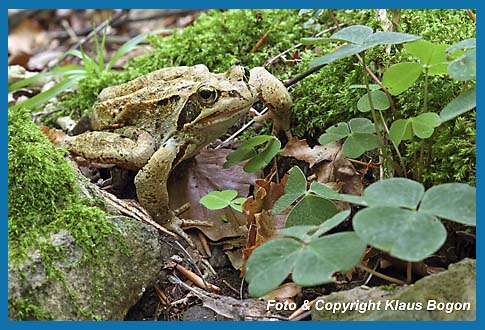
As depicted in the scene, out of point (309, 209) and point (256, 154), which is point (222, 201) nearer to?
point (256, 154)

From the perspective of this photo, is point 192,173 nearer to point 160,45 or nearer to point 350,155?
point 350,155

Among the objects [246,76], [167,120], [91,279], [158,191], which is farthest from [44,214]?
[246,76]

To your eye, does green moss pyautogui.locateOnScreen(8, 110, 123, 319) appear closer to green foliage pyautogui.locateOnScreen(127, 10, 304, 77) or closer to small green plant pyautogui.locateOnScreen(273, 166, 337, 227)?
small green plant pyautogui.locateOnScreen(273, 166, 337, 227)

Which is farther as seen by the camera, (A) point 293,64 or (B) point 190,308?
(A) point 293,64

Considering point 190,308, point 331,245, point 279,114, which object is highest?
point 331,245

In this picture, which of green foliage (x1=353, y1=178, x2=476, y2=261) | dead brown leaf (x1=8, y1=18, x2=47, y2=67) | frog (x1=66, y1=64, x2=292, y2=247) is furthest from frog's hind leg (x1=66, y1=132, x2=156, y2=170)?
dead brown leaf (x1=8, y1=18, x2=47, y2=67)

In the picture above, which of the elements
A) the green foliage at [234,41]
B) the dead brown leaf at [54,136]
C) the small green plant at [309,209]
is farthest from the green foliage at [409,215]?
the dead brown leaf at [54,136]

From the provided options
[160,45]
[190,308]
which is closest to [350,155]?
[190,308]
